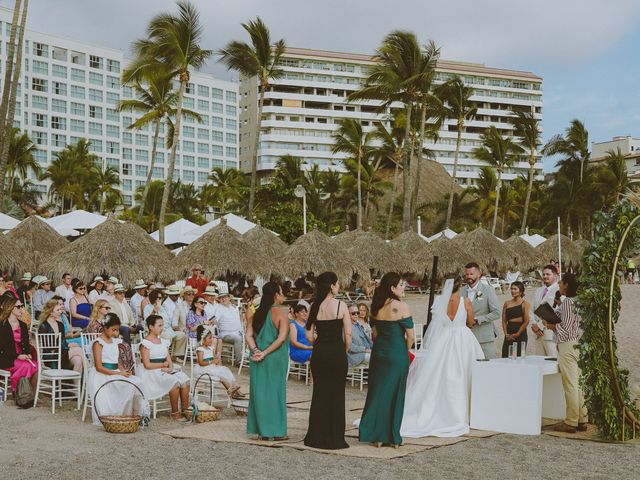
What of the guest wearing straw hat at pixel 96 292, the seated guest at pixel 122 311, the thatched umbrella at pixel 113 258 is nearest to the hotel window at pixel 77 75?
the thatched umbrella at pixel 113 258

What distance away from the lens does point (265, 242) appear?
83.0 feet

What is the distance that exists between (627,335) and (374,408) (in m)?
13.6

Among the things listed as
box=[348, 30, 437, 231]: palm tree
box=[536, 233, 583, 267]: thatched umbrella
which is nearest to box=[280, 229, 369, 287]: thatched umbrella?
box=[348, 30, 437, 231]: palm tree

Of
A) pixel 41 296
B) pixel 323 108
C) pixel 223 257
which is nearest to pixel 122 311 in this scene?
pixel 41 296

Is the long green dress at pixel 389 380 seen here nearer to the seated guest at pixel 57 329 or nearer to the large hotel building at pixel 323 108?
the seated guest at pixel 57 329

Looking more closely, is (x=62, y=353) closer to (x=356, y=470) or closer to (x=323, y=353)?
(x=323, y=353)

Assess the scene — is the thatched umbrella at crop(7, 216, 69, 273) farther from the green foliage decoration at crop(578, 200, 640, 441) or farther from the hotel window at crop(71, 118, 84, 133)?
the hotel window at crop(71, 118, 84, 133)

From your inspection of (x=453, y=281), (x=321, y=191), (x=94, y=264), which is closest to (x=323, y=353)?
(x=453, y=281)

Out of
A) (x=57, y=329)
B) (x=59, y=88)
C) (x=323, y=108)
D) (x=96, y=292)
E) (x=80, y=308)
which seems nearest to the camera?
(x=57, y=329)

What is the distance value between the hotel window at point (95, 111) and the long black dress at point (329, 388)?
9323 cm

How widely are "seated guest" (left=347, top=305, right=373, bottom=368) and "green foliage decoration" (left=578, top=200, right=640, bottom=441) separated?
12.7 feet

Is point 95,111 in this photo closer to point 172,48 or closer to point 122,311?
point 172,48

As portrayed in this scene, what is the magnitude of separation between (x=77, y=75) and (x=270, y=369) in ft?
303

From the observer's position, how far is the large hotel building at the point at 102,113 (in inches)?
3558
